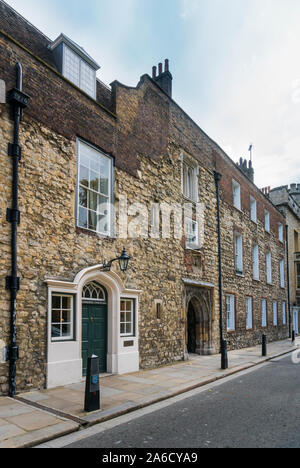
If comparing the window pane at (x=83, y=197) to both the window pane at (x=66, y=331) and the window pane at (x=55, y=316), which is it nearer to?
the window pane at (x=55, y=316)

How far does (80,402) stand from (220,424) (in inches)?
108

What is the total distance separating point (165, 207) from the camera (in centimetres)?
1314

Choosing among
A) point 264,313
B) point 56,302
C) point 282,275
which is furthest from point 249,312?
point 56,302

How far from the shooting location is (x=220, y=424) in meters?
5.77

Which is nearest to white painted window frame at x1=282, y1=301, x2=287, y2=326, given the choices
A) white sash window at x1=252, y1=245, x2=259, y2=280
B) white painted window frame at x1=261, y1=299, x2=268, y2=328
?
white painted window frame at x1=261, y1=299, x2=268, y2=328

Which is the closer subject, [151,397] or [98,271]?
[151,397]

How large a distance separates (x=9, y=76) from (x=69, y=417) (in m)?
7.13

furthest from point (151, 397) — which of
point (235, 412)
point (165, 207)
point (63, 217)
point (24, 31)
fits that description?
point (24, 31)

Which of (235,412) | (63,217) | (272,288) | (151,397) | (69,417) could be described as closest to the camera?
(69,417)

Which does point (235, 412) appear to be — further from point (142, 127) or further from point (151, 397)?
point (142, 127)

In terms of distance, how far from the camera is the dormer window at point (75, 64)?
10281 millimetres

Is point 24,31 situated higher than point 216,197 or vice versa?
point 24,31

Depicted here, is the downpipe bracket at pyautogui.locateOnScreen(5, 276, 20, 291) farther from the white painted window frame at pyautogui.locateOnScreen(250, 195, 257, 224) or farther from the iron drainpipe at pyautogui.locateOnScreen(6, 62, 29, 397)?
the white painted window frame at pyautogui.locateOnScreen(250, 195, 257, 224)

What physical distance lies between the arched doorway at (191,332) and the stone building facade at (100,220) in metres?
0.06
